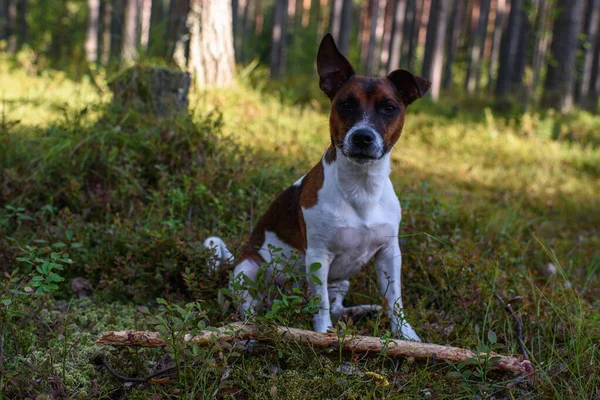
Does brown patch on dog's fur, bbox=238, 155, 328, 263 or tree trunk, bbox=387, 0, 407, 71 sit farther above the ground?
tree trunk, bbox=387, 0, 407, 71

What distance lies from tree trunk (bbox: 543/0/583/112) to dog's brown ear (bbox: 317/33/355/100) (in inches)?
451

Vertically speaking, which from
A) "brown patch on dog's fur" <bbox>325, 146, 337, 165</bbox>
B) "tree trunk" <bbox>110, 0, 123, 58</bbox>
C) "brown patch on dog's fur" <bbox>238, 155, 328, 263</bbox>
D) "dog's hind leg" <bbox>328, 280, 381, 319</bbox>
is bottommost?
"dog's hind leg" <bbox>328, 280, 381, 319</bbox>

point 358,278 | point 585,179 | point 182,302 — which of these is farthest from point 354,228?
point 585,179

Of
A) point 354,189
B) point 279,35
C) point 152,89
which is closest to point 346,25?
point 279,35

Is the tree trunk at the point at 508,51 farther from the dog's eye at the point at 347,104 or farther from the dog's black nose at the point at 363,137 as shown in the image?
the dog's black nose at the point at 363,137

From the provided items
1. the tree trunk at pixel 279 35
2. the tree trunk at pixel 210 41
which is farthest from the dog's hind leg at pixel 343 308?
the tree trunk at pixel 279 35

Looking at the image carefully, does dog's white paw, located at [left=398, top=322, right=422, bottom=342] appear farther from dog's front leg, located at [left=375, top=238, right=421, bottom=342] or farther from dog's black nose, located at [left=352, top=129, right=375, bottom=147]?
dog's black nose, located at [left=352, top=129, right=375, bottom=147]

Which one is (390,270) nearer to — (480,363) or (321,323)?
(321,323)

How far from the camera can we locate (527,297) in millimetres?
3854

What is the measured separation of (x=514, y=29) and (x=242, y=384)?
19.5 m

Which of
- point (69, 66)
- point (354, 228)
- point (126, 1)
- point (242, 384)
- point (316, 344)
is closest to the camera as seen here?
point (242, 384)

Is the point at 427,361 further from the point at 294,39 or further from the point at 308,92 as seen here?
the point at 294,39

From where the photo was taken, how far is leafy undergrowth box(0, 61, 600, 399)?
2.65 meters

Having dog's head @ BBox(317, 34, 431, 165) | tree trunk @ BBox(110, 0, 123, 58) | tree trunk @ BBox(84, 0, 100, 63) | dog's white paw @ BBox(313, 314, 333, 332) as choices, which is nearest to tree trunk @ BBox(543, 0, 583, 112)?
tree trunk @ BBox(110, 0, 123, 58)
